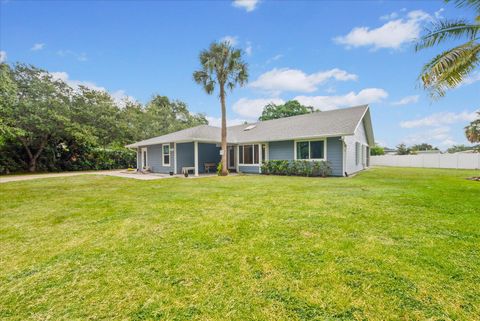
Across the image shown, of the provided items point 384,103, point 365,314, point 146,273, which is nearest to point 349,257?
point 365,314

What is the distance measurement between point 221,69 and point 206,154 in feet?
19.3

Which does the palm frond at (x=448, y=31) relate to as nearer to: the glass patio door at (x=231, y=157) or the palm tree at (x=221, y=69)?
the palm tree at (x=221, y=69)

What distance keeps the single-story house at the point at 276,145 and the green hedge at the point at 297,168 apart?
40 cm

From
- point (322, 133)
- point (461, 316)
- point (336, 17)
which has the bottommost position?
point (461, 316)

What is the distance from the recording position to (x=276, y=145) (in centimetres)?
1464

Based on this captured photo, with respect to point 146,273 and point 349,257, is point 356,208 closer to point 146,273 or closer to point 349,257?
point 349,257

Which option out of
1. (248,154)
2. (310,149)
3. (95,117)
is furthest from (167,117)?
(310,149)

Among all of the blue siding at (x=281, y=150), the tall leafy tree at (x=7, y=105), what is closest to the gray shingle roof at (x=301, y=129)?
the blue siding at (x=281, y=150)

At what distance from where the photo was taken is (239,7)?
38.7 feet

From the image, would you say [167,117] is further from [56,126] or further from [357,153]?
[357,153]

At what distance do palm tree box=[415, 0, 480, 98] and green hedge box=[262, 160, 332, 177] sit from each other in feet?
18.7

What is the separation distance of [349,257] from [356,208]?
266 centimetres

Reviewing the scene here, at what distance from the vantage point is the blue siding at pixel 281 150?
45.8ft

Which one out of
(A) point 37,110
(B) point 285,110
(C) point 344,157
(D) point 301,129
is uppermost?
(B) point 285,110
